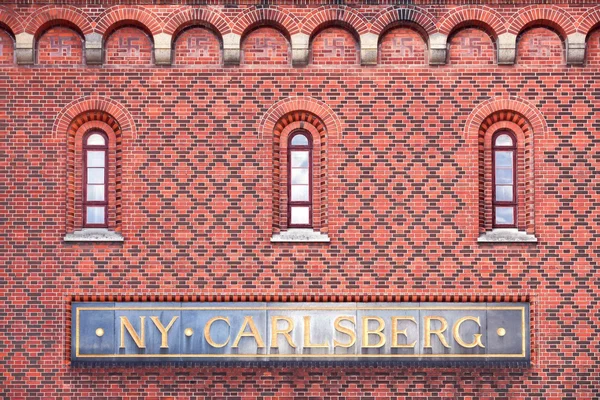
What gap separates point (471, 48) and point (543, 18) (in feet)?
4.68

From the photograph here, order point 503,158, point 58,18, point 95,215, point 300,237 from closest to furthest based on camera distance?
1. point 300,237
2. point 58,18
3. point 95,215
4. point 503,158

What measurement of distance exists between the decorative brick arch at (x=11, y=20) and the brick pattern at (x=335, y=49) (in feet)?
18.0

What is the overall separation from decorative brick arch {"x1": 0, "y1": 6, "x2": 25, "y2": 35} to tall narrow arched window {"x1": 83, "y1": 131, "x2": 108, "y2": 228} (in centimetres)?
233

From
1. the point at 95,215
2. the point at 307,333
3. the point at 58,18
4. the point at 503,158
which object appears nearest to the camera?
the point at 307,333

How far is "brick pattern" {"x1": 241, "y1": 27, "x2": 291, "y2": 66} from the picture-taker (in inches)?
904

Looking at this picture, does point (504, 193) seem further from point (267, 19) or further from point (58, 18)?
point (58, 18)

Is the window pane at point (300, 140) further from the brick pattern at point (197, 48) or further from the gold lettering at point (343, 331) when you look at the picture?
the gold lettering at point (343, 331)

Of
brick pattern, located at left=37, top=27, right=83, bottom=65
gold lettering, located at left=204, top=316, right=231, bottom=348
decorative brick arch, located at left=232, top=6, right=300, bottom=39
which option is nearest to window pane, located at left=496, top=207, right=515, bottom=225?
decorative brick arch, located at left=232, top=6, right=300, bottom=39

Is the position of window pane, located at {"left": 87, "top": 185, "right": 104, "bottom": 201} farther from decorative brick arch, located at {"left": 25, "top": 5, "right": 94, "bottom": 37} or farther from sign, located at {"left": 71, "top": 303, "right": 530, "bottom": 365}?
decorative brick arch, located at {"left": 25, "top": 5, "right": 94, "bottom": 37}

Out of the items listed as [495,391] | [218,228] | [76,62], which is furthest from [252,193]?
[495,391]

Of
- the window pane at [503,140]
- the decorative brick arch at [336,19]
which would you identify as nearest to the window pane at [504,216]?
the window pane at [503,140]

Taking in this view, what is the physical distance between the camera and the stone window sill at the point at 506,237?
22.5 m

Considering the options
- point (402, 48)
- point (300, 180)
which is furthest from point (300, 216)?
point (402, 48)

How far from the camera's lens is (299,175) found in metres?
23.0
